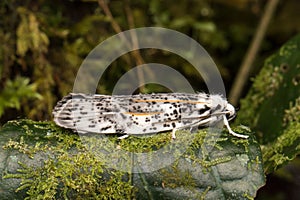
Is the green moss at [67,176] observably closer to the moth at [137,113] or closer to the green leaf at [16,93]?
the moth at [137,113]

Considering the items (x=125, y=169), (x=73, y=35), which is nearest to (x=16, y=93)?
(x=73, y=35)

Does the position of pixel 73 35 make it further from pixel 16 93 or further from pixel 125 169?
pixel 125 169

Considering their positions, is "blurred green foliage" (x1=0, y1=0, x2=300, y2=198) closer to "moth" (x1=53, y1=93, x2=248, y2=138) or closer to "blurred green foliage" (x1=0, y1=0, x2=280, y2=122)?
"blurred green foliage" (x1=0, y1=0, x2=280, y2=122)

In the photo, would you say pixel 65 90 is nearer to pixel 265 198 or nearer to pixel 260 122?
pixel 260 122

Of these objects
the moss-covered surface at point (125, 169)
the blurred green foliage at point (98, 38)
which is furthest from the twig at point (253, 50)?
the moss-covered surface at point (125, 169)

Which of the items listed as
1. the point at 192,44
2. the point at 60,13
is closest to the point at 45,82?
the point at 60,13

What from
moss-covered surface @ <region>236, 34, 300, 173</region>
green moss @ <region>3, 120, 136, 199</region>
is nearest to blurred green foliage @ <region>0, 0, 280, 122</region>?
moss-covered surface @ <region>236, 34, 300, 173</region>
